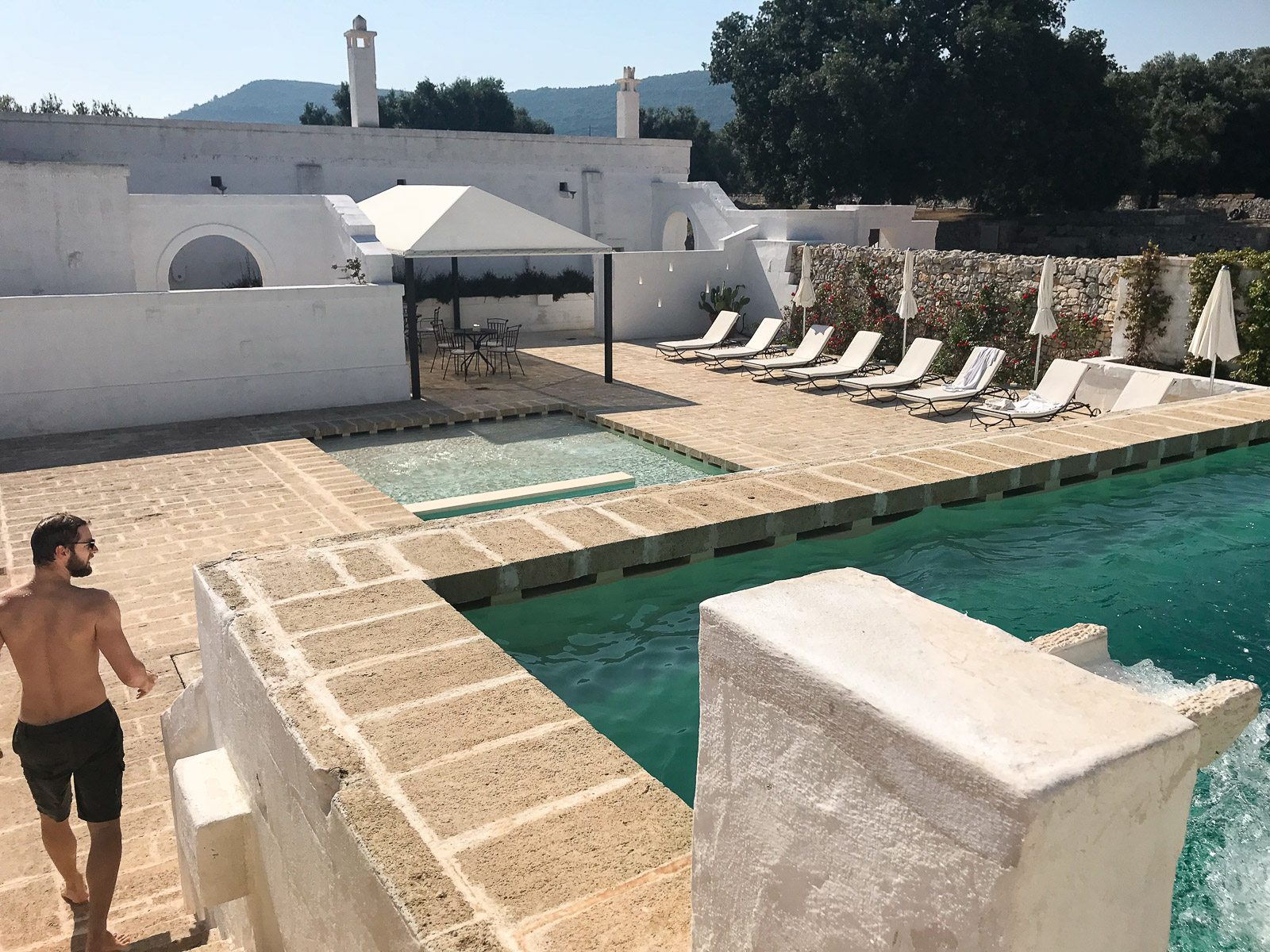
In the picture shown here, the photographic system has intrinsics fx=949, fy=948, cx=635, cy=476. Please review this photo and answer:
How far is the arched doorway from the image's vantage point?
19438 millimetres

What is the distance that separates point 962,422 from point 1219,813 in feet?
28.5

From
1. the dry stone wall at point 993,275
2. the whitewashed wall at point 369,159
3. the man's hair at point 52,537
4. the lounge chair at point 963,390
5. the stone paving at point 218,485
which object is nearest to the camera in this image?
the man's hair at point 52,537

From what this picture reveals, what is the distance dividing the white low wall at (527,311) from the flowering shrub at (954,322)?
5662mm

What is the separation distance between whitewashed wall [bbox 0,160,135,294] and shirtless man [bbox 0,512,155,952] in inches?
501

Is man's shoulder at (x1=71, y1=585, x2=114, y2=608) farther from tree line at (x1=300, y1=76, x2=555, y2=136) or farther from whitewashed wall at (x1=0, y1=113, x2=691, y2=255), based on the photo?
tree line at (x1=300, y1=76, x2=555, y2=136)

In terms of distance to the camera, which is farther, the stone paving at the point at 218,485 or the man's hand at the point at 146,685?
the stone paving at the point at 218,485

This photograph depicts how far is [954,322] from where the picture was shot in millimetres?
15258

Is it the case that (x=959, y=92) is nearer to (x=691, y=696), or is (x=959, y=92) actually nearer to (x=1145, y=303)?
(x=1145, y=303)

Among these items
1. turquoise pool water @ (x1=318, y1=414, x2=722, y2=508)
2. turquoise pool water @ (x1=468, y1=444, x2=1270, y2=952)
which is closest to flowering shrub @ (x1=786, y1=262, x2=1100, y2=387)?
turquoise pool water @ (x1=318, y1=414, x2=722, y2=508)

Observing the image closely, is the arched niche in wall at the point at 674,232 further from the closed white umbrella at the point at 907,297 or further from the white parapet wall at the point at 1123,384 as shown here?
the white parapet wall at the point at 1123,384

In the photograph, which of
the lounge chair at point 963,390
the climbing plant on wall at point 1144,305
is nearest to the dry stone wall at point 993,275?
the climbing plant on wall at point 1144,305

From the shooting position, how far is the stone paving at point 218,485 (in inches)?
162

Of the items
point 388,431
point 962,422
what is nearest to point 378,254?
point 388,431

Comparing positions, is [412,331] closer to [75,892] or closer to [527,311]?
[527,311]
